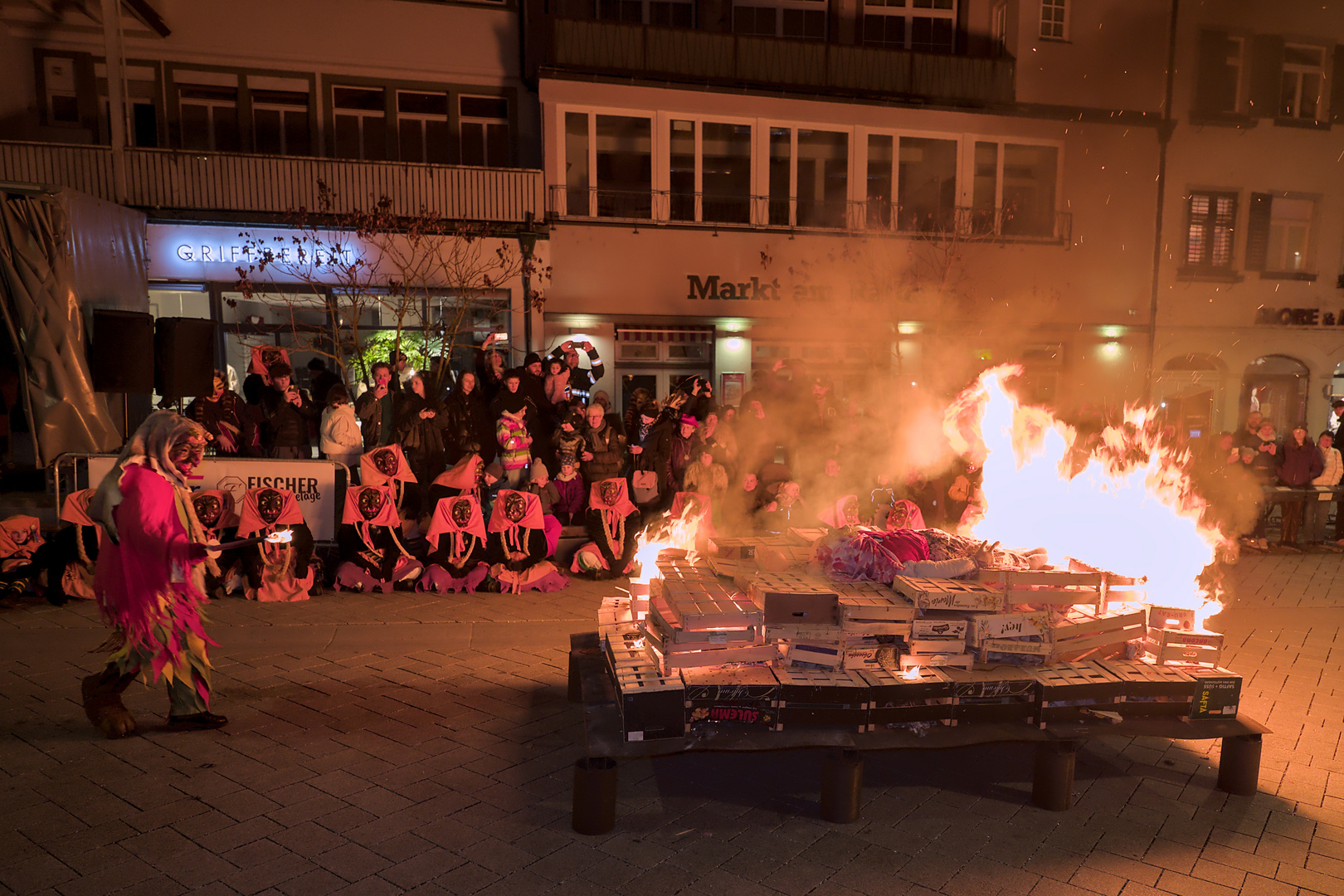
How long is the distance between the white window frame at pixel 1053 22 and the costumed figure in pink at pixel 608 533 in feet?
48.0

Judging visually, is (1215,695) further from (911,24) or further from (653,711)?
(911,24)

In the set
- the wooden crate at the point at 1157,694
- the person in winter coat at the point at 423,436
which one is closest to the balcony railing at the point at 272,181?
the person in winter coat at the point at 423,436

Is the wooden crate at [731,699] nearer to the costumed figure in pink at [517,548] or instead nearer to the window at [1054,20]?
the costumed figure in pink at [517,548]

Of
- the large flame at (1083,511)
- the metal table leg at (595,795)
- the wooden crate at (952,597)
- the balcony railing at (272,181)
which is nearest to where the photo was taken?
the metal table leg at (595,795)

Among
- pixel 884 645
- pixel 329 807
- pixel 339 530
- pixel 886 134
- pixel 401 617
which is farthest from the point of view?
pixel 886 134

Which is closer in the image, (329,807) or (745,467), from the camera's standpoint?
(329,807)

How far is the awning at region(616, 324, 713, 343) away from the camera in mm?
15836

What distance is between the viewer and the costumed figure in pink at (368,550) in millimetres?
8242

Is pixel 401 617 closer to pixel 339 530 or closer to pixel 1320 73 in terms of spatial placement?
pixel 339 530

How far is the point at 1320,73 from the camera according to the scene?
18.5 metres

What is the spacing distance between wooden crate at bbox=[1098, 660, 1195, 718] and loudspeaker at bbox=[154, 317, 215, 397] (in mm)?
9161

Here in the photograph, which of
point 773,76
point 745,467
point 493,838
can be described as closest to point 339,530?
point 745,467

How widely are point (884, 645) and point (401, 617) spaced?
4719mm

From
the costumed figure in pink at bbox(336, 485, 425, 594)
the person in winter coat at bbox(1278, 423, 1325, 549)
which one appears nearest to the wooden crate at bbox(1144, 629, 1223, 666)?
the costumed figure in pink at bbox(336, 485, 425, 594)
